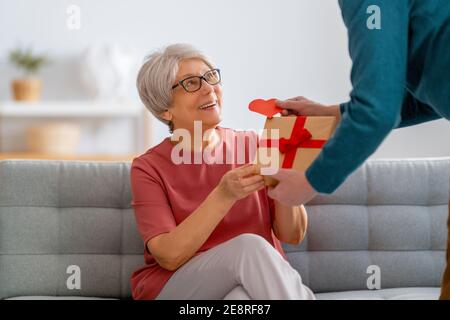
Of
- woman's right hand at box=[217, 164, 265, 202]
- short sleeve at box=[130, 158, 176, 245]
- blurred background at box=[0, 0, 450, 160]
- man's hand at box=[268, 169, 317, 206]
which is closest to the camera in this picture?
man's hand at box=[268, 169, 317, 206]

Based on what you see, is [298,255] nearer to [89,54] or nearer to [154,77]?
[154,77]

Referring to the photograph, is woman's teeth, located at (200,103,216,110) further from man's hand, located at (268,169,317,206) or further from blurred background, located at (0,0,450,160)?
blurred background, located at (0,0,450,160)

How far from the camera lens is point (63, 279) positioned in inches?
68.7

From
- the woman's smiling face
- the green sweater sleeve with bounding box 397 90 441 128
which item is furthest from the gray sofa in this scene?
the green sweater sleeve with bounding box 397 90 441 128

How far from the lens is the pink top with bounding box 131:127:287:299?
1469mm

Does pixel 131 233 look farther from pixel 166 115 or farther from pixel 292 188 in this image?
pixel 292 188

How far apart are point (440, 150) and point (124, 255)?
217cm

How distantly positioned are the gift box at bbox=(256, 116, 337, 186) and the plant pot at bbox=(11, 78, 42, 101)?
2807 mm

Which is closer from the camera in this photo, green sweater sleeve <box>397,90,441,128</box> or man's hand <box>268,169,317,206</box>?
man's hand <box>268,169,317,206</box>

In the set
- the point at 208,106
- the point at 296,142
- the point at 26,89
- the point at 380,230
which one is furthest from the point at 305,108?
the point at 26,89

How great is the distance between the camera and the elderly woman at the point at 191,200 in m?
1.34

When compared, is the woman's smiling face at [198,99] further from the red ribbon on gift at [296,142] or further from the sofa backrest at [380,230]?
the sofa backrest at [380,230]

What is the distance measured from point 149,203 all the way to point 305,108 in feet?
1.37
